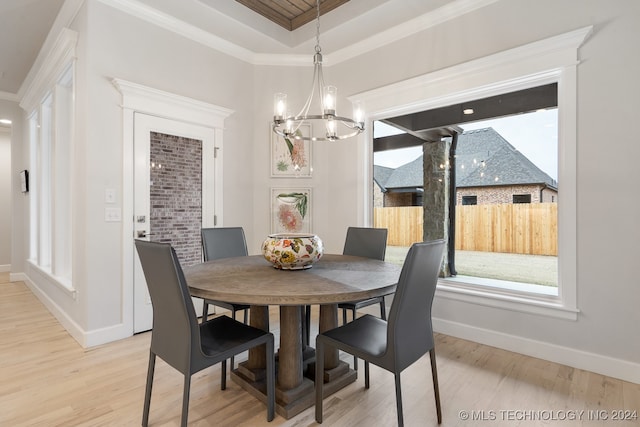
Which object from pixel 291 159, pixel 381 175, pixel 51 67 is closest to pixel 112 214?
pixel 291 159

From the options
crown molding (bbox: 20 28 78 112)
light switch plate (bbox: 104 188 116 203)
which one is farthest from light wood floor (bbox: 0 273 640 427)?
crown molding (bbox: 20 28 78 112)

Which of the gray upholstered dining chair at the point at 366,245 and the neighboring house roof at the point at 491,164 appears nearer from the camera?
the gray upholstered dining chair at the point at 366,245

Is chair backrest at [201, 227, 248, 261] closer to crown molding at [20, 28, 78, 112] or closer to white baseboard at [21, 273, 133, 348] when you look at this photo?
white baseboard at [21, 273, 133, 348]

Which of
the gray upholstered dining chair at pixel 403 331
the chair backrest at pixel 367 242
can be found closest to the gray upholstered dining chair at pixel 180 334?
the gray upholstered dining chair at pixel 403 331

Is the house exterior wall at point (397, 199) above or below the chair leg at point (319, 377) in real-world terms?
above

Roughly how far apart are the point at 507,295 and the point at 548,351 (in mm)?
464

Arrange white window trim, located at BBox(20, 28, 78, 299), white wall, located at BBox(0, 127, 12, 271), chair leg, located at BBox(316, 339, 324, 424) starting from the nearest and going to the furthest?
chair leg, located at BBox(316, 339, 324, 424), white window trim, located at BBox(20, 28, 78, 299), white wall, located at BBox(0, 127, 12, 271)

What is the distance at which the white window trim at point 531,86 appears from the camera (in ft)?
7.81

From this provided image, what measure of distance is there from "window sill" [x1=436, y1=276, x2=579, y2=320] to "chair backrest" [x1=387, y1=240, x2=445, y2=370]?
130cm

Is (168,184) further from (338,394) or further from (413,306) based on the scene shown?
(413,306)

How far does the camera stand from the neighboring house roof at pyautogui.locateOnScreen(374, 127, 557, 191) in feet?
8.98

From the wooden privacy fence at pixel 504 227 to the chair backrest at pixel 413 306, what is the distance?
1.50 m

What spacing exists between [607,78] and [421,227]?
72.2 inches

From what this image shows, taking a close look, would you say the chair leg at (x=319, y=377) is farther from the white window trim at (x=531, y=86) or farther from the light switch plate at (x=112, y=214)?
the light switch plate at (x=112, y=214)
